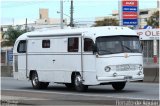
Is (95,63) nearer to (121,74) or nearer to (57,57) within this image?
(121,74)

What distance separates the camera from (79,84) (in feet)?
67.2

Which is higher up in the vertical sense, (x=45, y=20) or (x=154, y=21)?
(x=45, y=20)

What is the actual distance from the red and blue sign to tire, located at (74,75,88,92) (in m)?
29.1

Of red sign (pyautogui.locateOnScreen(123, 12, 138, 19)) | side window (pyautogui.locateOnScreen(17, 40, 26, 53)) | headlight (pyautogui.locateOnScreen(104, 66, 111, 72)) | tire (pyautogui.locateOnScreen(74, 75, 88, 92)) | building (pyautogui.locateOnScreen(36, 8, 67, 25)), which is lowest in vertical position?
tire (pyautogui.locateOnScreen(74, 75, 88, 92))

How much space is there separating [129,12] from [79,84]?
1187 inches

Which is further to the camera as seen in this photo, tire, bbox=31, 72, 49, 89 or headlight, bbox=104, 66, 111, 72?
tire, bbox=31, 72, 49, 89

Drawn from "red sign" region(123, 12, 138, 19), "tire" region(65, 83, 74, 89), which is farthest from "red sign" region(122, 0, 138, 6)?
"tire" region(65, 83, 74, 89)

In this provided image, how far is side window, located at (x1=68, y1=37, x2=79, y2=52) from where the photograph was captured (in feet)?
67.7

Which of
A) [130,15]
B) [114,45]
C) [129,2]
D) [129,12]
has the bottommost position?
[114,45]

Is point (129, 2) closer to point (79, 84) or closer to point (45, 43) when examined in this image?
point (45, 43)

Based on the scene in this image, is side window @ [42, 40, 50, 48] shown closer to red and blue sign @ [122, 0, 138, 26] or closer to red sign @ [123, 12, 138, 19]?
red and blue sign @ [122, 0, 138, 26]

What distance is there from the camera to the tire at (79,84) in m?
20.3

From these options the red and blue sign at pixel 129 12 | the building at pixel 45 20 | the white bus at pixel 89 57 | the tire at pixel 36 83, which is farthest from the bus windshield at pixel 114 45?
the building at pixel 45 20

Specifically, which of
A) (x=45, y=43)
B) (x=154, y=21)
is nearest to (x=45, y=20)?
(x=154, y=21)
